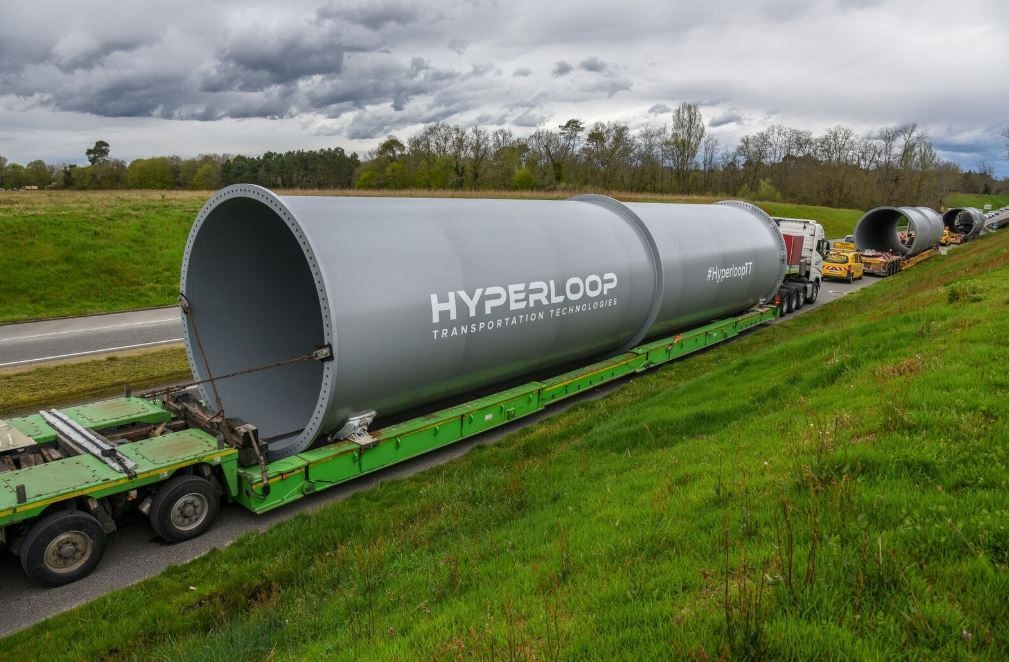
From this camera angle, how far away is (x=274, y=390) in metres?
9.99

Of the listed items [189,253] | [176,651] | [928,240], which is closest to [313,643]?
[176,651]

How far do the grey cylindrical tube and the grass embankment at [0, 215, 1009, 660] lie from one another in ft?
5.77

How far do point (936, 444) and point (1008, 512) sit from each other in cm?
117

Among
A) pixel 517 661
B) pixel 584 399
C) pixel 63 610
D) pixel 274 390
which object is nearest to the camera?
pixel 517 661

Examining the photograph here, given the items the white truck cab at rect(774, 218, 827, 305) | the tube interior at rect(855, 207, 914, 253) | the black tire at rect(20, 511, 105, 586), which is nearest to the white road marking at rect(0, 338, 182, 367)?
the black tire at rect(20, 511, 105, 586)

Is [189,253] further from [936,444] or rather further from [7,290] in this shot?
[7,290]

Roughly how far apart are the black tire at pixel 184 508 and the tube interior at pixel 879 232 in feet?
121

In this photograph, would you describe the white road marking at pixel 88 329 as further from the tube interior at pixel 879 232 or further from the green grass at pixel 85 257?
the tube interior at pixel 879 232

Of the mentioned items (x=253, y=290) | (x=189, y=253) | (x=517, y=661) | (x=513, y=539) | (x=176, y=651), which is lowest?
(x=176, y=651)

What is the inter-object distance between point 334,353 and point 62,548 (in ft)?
11.3

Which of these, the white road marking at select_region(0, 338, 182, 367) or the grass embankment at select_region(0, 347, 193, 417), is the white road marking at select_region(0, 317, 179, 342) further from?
the grass embankment at select_region(0, 347, 193, 417)

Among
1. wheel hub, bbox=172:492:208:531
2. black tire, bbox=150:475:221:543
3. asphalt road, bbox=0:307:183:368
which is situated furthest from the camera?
asphalt road, bbox=0:307:183:368

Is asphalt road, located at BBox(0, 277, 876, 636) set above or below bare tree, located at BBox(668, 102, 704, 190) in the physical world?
below

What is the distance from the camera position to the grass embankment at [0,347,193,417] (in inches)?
480
